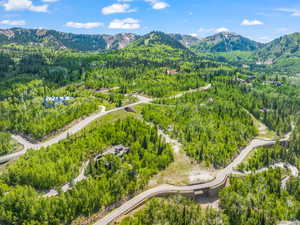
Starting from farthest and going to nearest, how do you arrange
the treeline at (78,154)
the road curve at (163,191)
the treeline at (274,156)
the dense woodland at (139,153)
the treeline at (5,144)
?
the treeline at (274,156) → the treeline at (5,144) → the treeline at (78,154) → the dense woodland at (139,153) → the road curve at (163,191)

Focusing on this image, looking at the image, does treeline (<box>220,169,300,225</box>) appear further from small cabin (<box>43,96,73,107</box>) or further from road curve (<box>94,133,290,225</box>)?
small cabin (<box>43,96,73,107</box>)

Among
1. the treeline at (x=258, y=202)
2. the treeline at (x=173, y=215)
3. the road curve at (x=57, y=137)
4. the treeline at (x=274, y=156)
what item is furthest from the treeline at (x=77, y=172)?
the treeline at (x=274, y=156)

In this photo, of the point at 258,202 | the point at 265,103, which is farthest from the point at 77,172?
the point at 265,103

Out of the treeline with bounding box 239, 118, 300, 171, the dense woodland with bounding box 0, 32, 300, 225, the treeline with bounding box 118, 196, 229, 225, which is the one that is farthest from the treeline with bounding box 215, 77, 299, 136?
the treeline with bounding box 118, 196, 229, 225

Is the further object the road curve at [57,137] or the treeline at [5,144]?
the treeline at [5,144]

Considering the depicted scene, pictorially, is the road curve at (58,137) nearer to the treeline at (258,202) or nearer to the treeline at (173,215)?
the treeline at (173,215)

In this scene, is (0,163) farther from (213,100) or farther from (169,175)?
(213,100)
